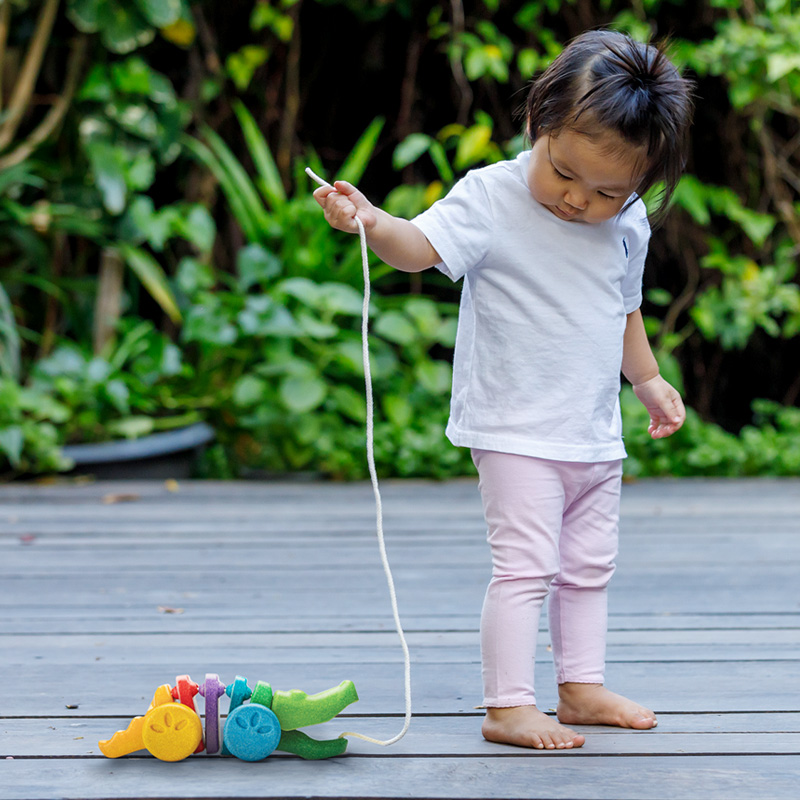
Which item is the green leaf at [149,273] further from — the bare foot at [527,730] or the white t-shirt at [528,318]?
the bare foot at [527,730]

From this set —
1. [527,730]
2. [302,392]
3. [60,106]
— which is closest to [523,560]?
[527,730]

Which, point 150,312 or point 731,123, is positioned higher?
point 731,123

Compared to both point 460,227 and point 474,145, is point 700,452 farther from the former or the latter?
point 460,227

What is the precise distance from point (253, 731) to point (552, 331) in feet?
1.87

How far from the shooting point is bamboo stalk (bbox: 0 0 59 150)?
3.33 meters

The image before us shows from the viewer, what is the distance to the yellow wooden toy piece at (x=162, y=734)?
1084mm

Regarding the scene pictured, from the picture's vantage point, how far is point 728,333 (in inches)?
137

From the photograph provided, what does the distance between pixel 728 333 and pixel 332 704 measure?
274cm

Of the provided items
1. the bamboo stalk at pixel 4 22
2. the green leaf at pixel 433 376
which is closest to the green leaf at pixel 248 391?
the green leaf at pixel 433 376

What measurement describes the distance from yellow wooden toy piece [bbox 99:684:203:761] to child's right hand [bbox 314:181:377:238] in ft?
1.80

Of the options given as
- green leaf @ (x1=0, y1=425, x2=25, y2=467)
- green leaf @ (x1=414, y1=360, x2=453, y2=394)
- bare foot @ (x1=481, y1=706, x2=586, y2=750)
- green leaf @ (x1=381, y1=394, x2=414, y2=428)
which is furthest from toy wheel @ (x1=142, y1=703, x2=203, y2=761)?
green leaf @ (x1=414, y1=360, x2=453, y2=394)

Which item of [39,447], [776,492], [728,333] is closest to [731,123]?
[728,333]

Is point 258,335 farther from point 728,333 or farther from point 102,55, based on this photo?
point 728,333

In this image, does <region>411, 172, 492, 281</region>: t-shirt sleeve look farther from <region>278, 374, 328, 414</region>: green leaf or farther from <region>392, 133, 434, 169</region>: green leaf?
<region>392, 133, 434, 169</region>: green leaf
